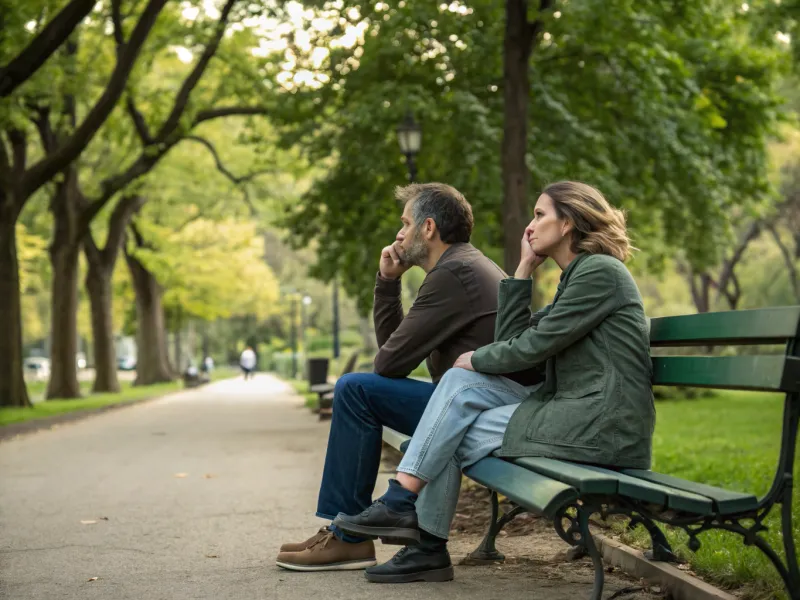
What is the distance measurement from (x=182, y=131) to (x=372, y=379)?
19.9 meters

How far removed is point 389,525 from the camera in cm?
476

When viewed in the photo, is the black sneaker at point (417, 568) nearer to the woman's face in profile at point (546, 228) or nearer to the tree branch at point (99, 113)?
the woman's face in profile at point (546, 228)

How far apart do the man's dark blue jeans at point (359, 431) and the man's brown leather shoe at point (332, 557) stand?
13cm

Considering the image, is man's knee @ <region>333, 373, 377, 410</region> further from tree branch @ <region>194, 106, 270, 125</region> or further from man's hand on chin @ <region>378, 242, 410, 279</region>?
tree branch @ <region>194, 106, 270, 125</region>

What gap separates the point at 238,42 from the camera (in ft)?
86.1

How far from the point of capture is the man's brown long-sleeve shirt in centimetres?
526

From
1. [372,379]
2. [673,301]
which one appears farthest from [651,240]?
[673,301]

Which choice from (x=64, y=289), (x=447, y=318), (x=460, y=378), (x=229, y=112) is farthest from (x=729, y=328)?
(x=64, y=289)

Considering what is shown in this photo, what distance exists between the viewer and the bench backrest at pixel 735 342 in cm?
364

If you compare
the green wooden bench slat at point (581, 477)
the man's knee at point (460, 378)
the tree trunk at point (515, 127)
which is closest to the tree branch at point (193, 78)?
the tree trunk at point (515, 127)

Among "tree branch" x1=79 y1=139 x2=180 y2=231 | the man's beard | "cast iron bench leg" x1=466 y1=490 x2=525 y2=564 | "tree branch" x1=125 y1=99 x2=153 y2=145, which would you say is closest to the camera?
"cast iron bench leg" x1=466 y1=490 x2=525 y2=564

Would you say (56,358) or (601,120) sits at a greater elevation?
(601,120)

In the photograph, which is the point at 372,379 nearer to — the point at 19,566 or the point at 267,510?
the point at 19,566

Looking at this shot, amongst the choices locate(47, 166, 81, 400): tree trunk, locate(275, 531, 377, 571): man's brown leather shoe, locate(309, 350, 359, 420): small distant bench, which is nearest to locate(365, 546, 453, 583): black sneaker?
locate(275, 531, 377, 571): man's brown leather shoe
